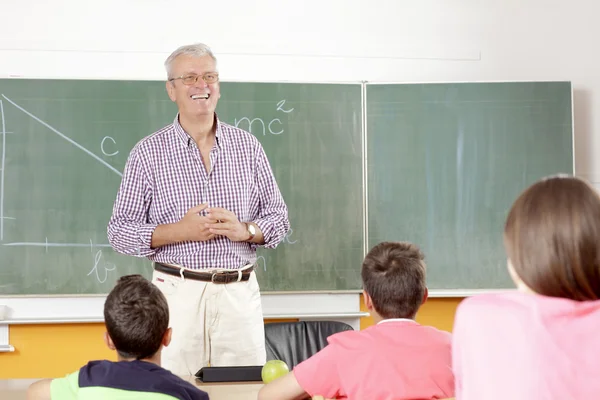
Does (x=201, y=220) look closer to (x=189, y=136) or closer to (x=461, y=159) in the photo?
(x=189, y=136)

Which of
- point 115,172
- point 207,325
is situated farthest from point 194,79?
point 115,172

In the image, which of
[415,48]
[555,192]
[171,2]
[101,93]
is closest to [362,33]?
[415,48]

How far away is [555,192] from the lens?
122cm

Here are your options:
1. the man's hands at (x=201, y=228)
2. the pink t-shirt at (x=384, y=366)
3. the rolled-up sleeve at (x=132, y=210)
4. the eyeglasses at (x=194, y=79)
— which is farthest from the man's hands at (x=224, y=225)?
the pink t-shirt at (x=384, y=366)

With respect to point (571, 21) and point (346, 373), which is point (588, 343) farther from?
point (571, 21)

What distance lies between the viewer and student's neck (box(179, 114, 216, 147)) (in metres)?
2.89

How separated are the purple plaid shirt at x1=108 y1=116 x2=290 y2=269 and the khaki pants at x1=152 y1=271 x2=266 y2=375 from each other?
0.09 meters

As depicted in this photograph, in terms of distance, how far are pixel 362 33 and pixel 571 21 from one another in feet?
4.36

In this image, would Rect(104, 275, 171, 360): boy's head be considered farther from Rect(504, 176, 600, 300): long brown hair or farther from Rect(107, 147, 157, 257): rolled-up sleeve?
Rect(504, 176, 600, 300): long brown hair

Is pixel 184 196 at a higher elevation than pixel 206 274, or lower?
higher

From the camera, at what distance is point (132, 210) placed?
2.81 meters

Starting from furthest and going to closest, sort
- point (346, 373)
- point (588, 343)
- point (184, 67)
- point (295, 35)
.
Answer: point (295, 35), point (184, 67), point (346, 373), point (588, 343)

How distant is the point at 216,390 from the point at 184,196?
94 centimetres

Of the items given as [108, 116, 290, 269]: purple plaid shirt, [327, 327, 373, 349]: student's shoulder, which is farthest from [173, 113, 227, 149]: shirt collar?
[327, 327, 373, 349]: student's shoulder
